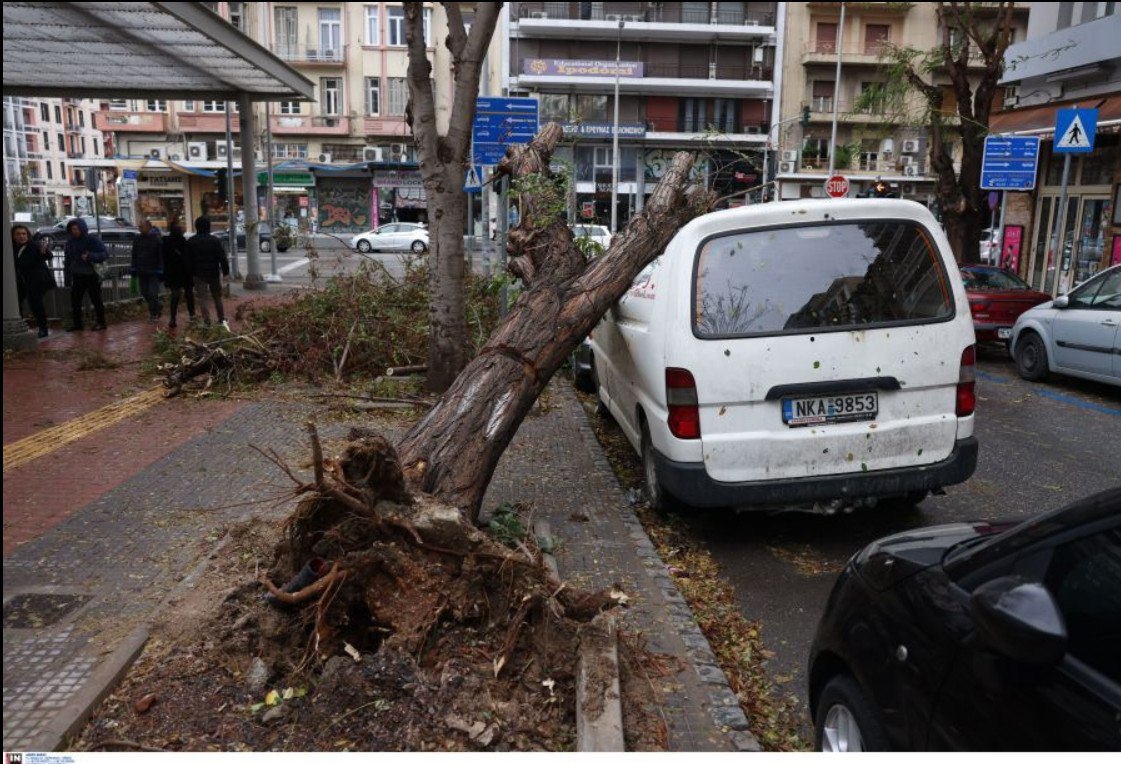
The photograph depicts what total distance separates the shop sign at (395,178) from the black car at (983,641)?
51629 millimetres

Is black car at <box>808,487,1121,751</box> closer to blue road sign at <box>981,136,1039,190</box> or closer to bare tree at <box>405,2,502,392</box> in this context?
bare tree at <box>405,2,502,392</box>

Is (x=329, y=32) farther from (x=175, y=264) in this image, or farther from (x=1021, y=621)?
(x=1021, y=621)

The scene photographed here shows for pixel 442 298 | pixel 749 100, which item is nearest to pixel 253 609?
pixel 442 298

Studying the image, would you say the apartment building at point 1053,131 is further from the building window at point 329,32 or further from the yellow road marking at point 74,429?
the building window at point 329,32

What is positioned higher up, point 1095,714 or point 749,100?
point 749,100

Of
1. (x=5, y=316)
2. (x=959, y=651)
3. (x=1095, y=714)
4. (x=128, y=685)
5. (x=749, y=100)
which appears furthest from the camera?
(x=749, y=100)

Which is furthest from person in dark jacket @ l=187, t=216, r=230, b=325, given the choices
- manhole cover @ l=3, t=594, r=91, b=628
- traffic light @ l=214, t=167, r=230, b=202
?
manhole cover @ l=3, t=594, r=91, b=628

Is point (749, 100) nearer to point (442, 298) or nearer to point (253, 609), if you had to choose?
point (442, 298)

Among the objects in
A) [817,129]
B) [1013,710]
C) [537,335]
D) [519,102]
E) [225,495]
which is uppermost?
[817,129]

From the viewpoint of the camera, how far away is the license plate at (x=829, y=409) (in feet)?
17.0

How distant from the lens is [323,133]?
52938 millimetres

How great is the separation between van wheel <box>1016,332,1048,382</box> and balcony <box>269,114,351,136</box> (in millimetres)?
46981

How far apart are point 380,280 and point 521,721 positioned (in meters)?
10.2

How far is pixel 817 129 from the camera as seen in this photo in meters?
53.5
